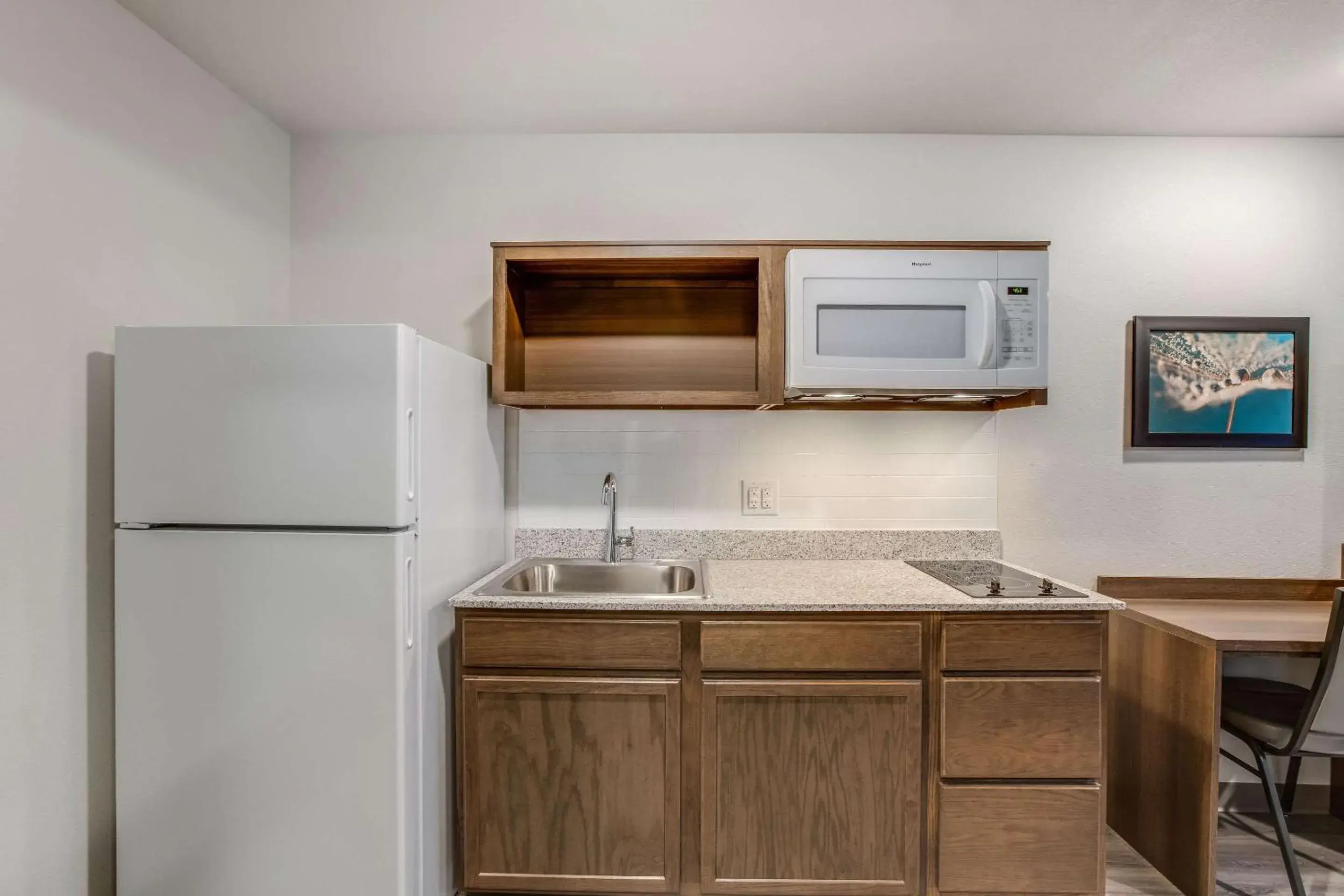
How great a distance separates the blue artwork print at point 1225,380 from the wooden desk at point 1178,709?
62 cm

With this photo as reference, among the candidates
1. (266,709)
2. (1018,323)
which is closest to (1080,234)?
(1018,323)

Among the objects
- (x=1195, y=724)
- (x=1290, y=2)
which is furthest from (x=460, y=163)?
(x=1195, y=724)

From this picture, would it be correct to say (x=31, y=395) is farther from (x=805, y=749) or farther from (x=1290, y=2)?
(x=1290, y=2)

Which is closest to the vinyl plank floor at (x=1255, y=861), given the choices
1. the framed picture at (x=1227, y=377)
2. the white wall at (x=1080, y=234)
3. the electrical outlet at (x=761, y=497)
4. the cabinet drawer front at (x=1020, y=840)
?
the cabinet drawer front at (x=1020, y=840)

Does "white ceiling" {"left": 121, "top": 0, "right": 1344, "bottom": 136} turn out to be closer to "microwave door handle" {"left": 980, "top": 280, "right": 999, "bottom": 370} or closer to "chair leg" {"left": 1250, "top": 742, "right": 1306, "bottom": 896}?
"microwave door handle" {"left": 980, "top": 280, "right": 999, "bottom": 370}

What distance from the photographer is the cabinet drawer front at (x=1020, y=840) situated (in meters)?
1.85

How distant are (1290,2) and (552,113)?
2.01 m

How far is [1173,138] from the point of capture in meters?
2.49

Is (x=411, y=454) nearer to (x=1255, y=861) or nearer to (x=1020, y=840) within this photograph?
(x=1020, y=840)

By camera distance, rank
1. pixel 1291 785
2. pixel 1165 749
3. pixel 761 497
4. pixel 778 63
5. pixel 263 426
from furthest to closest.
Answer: pixel 761 497, pixel 1291 785, pixel 1165 749, pixel 778 63, pixel 263 426

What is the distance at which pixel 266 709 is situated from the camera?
1659 millimetres

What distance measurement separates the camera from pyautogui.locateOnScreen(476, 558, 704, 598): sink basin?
2.36m

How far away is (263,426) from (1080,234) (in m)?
2.63

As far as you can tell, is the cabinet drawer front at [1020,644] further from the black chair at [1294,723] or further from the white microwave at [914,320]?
the white microwave at [914,320]
